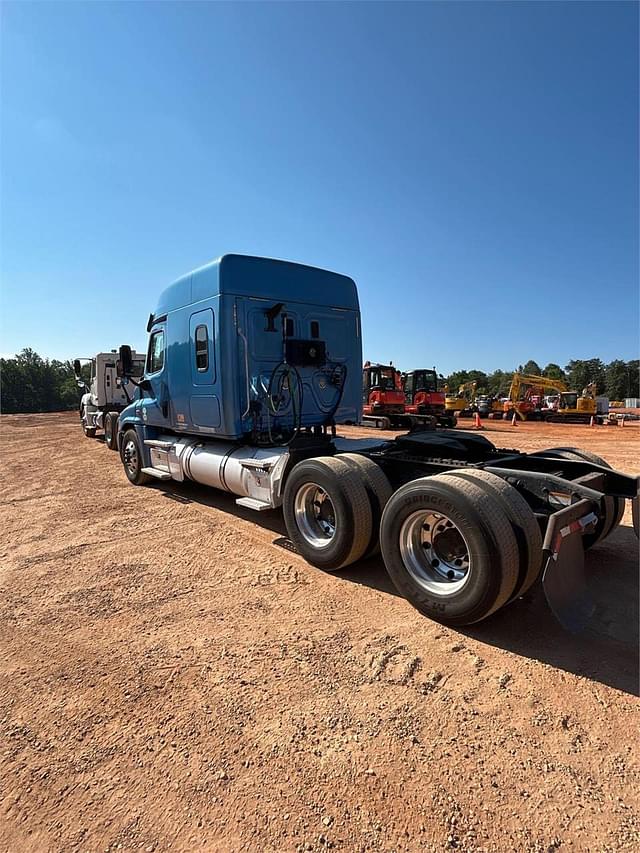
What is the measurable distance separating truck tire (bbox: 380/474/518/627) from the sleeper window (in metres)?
3.73

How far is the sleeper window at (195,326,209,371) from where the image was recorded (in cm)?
640

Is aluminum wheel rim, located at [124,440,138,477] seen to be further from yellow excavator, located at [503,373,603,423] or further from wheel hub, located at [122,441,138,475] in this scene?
yellow excavator, located at [503,373,603,423]

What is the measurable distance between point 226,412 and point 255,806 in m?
4.66

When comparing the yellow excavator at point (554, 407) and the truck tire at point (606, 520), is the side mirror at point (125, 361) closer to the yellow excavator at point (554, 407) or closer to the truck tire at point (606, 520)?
the truck tire at point (606, 520)

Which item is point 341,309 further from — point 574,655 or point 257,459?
point 574,655

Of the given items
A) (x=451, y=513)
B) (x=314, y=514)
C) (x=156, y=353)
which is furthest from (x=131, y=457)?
(x=451, y=513)

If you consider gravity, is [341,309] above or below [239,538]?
above

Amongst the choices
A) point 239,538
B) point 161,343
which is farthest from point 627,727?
point 161,343

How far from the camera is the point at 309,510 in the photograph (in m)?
Result: 4.97

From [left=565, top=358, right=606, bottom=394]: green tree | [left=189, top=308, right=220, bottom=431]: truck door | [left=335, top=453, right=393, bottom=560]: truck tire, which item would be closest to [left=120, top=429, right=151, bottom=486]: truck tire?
[left=189, top=308, right=220, bottom=431]: truck door

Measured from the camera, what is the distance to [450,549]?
12.2 feet

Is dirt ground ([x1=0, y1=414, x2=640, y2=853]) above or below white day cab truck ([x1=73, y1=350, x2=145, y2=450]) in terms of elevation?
below

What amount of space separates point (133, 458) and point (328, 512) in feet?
17.6

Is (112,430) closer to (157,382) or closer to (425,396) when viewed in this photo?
(157,382)
